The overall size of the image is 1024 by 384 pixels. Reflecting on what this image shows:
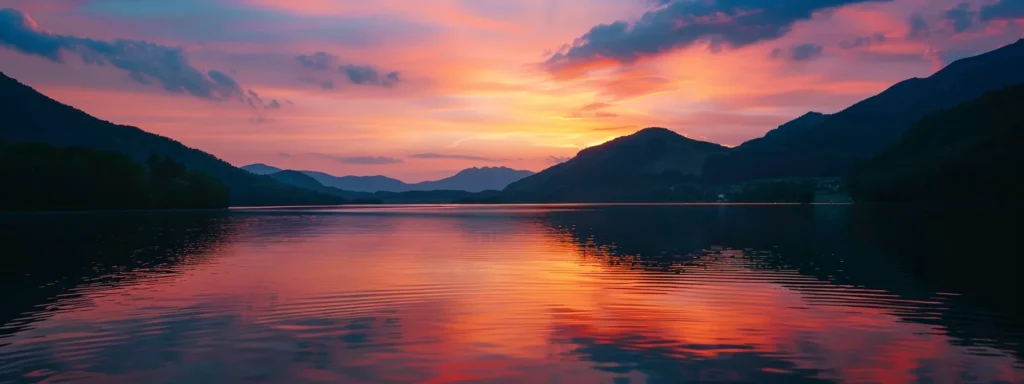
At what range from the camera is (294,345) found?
24078 millimetres

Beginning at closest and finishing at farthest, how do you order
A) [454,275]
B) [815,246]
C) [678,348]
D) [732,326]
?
[678,348] < [732,326] < [454,275] < [815,246]

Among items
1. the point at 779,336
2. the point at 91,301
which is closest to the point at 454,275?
the point at 91,301

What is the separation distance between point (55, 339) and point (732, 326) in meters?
23.9

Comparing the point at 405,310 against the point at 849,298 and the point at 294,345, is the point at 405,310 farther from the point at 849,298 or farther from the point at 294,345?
the point at 849,298

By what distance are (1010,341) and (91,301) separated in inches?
1464

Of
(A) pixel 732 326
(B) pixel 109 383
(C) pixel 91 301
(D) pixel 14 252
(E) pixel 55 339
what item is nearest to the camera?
(B) pixel 109 383

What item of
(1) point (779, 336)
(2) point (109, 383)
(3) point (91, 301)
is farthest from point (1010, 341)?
(3) point (91, 301)

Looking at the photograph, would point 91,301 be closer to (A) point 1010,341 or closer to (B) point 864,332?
(B) point 864,332

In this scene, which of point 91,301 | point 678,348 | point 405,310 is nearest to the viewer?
point 678,348

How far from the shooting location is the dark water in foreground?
68.3 ft

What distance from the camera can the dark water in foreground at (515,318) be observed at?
20828 millimetres

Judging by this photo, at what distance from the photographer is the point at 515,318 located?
29719mm

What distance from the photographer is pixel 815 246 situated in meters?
69.0

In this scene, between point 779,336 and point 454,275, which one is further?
point 454,275
